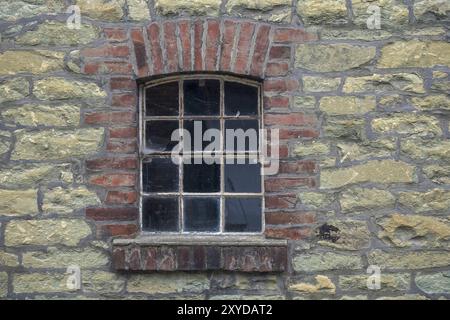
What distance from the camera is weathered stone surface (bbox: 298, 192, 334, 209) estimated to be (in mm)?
3941

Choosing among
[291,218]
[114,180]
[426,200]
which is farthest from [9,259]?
[426,200]

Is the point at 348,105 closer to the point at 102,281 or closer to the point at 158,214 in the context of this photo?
the point at 158,214

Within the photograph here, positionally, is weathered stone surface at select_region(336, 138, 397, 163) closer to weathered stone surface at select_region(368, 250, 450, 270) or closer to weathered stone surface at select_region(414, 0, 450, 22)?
weathered stone surface at select_region(368, 250, 450, 270)

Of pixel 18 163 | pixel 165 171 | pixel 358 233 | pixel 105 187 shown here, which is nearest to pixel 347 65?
pixel 358 233

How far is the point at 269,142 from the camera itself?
3980 millimetres

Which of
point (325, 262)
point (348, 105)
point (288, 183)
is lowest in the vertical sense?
point (325, 262)

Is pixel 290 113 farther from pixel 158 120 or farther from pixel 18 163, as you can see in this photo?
pixel 18 163

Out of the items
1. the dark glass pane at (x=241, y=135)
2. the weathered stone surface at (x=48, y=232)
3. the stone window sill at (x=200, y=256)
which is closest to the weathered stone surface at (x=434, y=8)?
the dark glass pane at (x=241, y=135)

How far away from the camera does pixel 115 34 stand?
397 centimetres

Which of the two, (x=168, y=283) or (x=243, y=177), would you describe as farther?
(x=243, y=177)

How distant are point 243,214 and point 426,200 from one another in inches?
45.1

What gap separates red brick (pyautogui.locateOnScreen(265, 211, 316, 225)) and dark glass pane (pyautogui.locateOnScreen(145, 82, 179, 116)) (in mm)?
915

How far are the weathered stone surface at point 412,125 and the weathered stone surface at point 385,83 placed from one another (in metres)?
0.17

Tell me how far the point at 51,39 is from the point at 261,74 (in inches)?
52.6
